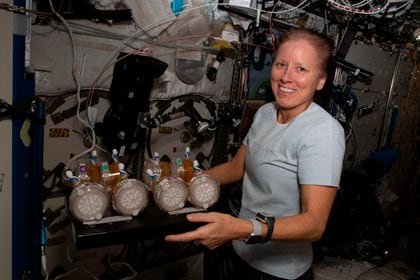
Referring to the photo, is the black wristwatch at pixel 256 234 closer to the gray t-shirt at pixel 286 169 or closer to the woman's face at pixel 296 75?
the gray t-shirt at pixel 286 169

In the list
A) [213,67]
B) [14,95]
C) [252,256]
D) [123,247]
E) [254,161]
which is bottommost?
[123,247]

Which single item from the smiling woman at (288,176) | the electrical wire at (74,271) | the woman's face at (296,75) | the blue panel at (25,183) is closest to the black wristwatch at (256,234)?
the smiling woman at (288,176)

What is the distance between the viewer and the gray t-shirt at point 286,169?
1163 mm

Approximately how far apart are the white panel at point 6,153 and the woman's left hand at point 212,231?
2.22 ft

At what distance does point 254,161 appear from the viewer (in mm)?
1408

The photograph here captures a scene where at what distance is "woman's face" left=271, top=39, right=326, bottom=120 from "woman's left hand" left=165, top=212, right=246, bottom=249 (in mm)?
579

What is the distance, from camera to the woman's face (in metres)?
1.27

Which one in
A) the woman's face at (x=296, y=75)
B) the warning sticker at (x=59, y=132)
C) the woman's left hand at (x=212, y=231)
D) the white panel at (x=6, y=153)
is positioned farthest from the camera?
the warning sticker at (x=59, y=132)

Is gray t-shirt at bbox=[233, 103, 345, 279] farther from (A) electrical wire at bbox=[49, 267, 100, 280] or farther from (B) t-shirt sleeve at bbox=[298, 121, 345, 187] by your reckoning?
(A) electrical wire at bbox=[49, 267, 100, 280]

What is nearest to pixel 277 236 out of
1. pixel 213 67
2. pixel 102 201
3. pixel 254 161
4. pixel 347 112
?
pixel 254 161

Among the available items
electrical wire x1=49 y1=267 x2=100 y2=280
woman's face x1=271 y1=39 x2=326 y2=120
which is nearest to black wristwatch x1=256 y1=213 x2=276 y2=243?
woman's face x1=271 y1=39 x2=326 y2=120

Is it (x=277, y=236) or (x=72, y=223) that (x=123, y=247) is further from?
(x=277, y=236)

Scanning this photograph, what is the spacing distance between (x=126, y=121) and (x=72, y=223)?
79cm

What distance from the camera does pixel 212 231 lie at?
39.4 inches
